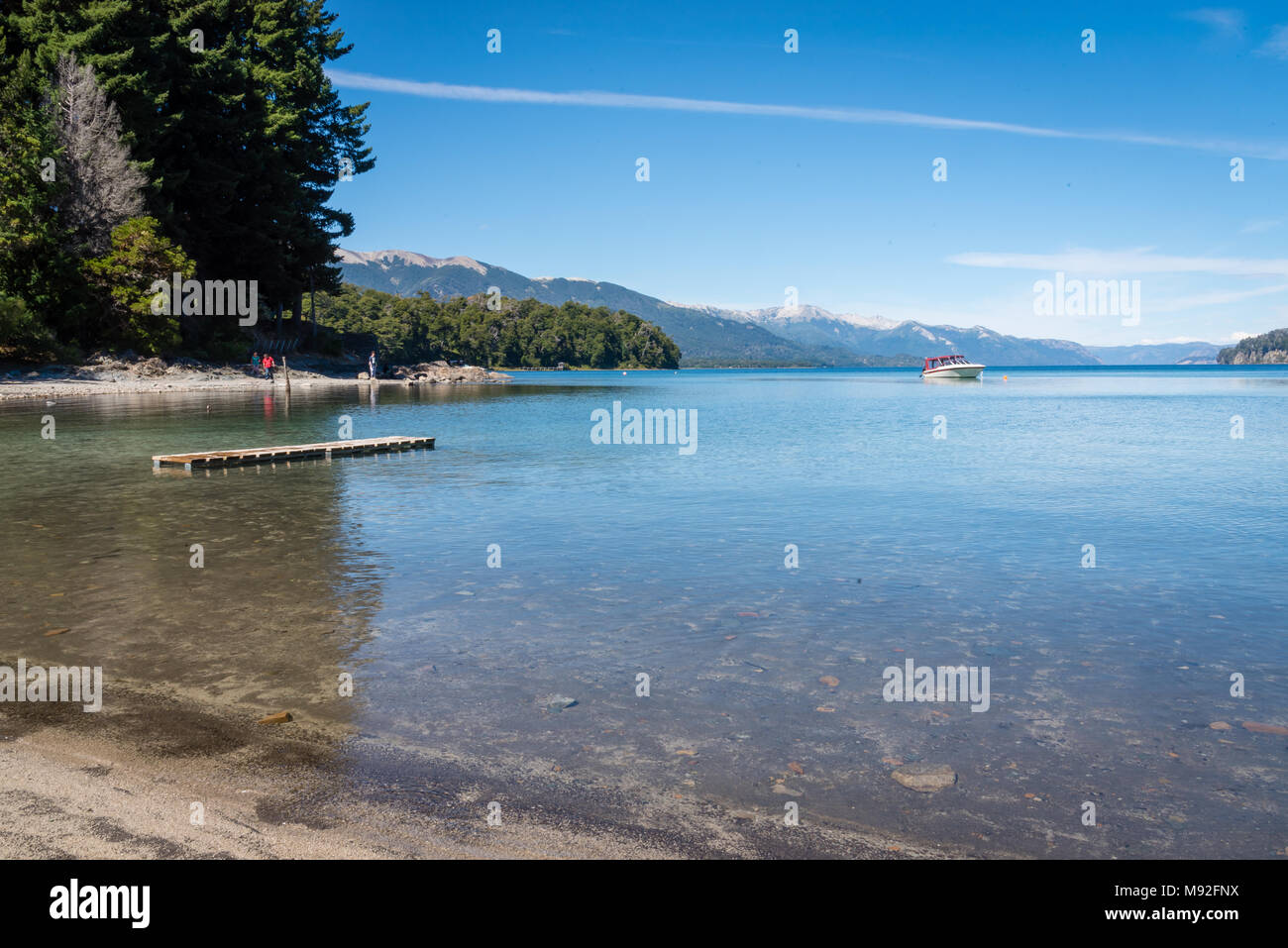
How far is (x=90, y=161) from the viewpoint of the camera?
5766 centimetres

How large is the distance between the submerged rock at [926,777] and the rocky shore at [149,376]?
57.3 meters

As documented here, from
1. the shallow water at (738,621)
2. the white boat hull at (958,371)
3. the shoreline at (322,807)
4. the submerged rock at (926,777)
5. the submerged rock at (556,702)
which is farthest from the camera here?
the white boat hull at (958,371)

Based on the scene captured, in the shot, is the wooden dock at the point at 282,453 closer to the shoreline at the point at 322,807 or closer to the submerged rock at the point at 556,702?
the shoreline at the point at 322,807

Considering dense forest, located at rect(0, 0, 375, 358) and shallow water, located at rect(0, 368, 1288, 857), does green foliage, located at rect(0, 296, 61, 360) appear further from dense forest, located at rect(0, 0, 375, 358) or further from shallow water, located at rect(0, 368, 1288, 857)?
shallow water, located at rect(0, 368, 1288, 857)

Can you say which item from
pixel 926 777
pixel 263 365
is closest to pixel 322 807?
pixel 926 777

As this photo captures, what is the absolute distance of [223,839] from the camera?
5012mm

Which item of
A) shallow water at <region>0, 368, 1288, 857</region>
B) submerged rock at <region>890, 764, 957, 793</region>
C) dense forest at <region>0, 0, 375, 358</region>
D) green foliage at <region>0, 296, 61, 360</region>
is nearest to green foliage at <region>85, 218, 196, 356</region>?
dense forest at <region>0, 0, 375, 358</region>

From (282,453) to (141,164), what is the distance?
46.4m

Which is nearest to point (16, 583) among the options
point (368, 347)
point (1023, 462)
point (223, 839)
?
point (223, 839)

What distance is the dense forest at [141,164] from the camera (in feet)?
182

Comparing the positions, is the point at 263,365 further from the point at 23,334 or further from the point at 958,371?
the point at 958,371

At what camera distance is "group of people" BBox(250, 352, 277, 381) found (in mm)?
68562

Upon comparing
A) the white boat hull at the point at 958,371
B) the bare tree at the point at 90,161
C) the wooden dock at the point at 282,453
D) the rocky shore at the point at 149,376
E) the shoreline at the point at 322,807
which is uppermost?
the bare tree at the point at 90,161

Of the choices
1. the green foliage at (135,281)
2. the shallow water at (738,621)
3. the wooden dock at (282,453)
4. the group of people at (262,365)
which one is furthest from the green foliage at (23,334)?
the wooden dock at (282,453)
